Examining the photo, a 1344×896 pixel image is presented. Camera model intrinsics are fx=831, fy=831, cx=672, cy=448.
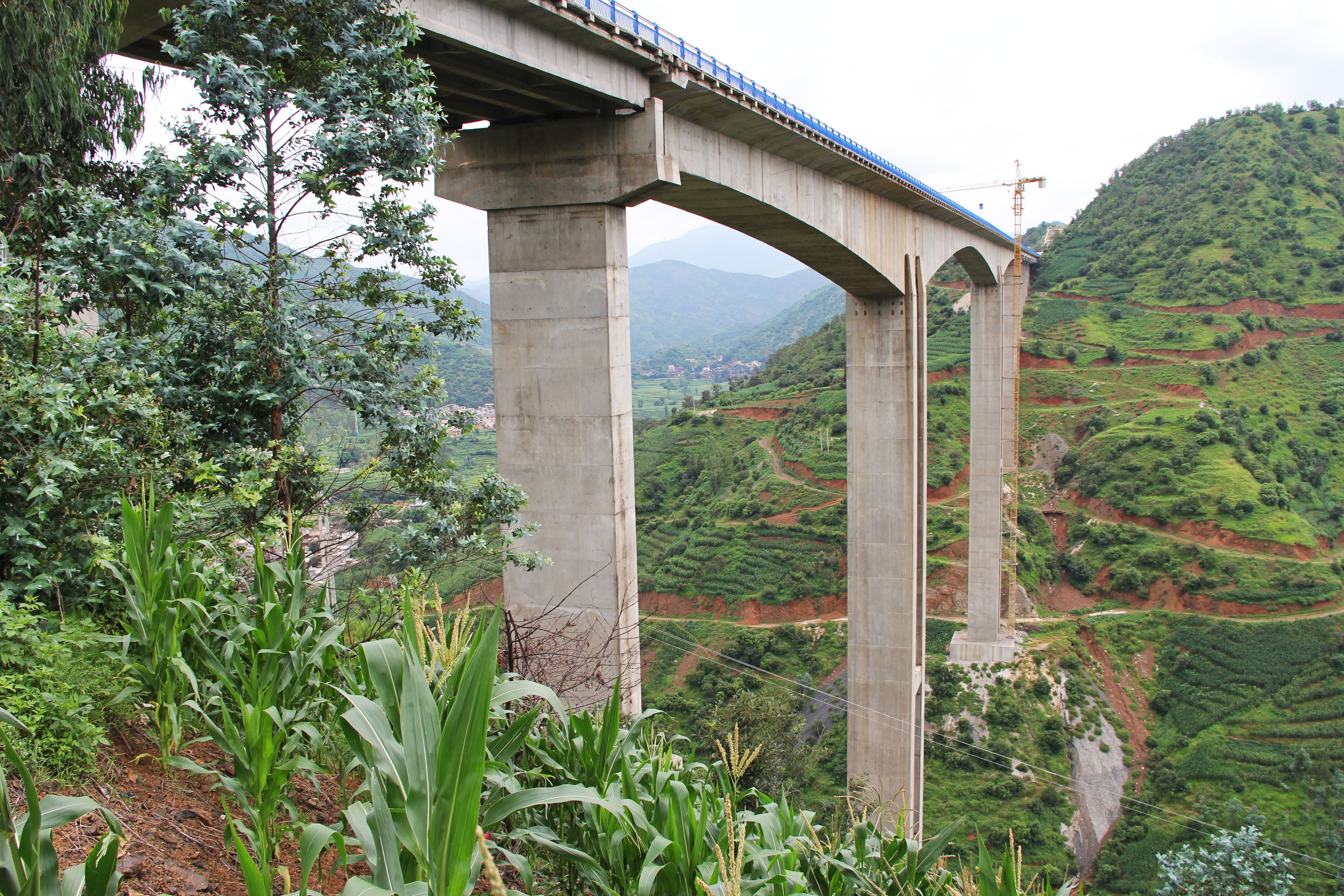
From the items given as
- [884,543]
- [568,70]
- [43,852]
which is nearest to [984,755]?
[884,543]

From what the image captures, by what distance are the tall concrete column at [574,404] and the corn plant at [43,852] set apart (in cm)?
1028

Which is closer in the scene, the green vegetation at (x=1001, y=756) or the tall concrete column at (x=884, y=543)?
the tall concrete column at (x=884, y=543)

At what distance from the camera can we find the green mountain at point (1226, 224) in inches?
2156

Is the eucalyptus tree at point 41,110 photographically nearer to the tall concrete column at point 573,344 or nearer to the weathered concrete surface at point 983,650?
the tall concrete column at point 573,344

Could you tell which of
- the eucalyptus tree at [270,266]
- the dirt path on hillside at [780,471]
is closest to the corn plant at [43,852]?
the eucalyptus tree at [270,266]

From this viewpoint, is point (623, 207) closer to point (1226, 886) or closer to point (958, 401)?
point (1226, 886)

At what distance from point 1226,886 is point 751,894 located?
2073cm

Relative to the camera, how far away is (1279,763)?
2805cm

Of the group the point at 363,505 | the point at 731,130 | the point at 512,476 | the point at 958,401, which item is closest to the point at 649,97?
the point at 731,130

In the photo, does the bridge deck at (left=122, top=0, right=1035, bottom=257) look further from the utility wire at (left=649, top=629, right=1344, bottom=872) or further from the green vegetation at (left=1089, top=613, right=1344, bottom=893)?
the green vegetation at (left=1089, top=613, right=1344, bottom=893)

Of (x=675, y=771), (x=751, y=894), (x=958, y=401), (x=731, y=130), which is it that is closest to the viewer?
(x=751, y=894)

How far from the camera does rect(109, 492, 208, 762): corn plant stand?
4641mm

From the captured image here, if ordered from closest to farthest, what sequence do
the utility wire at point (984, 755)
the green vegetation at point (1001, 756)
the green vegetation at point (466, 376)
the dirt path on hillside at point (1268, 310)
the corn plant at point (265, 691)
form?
the corn plant at point (265, 691)
the utility wire at point (984, 755)
the green vegetation at point (1001, 756)
the green vegetation at point (466, 376)
the dirt path on hillside at point (1268, 310)

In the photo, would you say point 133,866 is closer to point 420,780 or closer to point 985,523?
point 420,780
